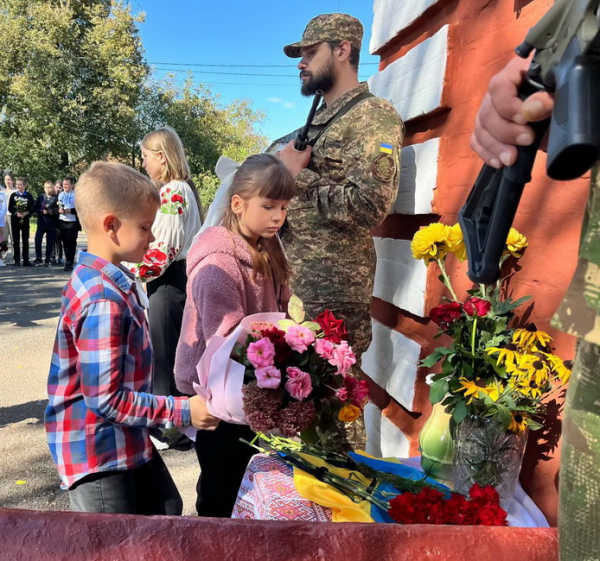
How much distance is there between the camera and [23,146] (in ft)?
75.7

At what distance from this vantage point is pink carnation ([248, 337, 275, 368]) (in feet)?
5.14

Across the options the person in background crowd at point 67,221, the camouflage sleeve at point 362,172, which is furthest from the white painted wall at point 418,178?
the person in background crowd at point 67,221

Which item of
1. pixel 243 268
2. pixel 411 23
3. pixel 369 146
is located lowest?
pixel 243 268

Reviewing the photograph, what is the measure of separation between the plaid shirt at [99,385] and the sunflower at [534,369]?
1024 mm

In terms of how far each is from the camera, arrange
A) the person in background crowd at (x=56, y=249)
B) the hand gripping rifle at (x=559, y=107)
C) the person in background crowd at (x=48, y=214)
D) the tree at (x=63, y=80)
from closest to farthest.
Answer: the hand gripping rifle at (x=559, y=107) → the person in background crowd at (x=48, y=214) → the person in background crowd at (x=56, y=249) → the tree at (x=63, y=80)

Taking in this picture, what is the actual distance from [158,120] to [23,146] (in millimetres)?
7528

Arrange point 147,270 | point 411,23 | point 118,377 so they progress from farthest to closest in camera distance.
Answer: point 147,270
point 411,23
point 118,377

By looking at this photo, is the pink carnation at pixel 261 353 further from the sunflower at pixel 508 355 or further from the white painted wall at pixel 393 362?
the white painted wall at pixel 393 362

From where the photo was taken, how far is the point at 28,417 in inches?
159

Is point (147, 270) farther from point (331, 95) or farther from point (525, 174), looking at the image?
point (525, 174)

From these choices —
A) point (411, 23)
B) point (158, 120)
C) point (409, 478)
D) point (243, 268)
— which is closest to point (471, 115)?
point (411, 23)

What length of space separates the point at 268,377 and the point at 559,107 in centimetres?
111

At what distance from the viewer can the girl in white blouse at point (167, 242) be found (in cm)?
328

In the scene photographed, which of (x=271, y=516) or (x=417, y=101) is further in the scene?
(x=417, y=101)
